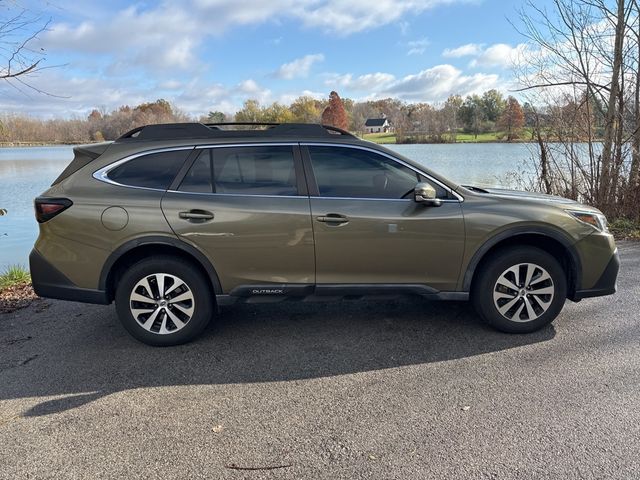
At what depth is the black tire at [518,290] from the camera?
4109mm

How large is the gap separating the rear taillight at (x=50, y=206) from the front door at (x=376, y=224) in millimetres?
2077

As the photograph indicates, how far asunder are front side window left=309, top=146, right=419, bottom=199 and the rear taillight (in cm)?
213

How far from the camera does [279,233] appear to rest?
12.9ft

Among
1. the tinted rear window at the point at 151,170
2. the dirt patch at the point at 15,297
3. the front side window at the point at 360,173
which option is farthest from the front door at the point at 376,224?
the dirt patch at the point at 15,297

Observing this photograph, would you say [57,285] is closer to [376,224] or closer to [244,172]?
[244,172]

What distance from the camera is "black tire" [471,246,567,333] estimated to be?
4.11 meters

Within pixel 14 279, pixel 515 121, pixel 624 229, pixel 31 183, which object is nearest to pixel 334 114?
pixel 31 183

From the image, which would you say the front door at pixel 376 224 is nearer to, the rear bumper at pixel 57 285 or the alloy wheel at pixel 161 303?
the alloy wheel at pixel 161 303

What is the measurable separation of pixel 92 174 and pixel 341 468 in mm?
3106

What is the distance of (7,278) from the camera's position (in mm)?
6527

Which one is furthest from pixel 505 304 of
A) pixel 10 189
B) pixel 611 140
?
pixel 10 189

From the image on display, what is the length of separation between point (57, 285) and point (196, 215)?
4.44ft

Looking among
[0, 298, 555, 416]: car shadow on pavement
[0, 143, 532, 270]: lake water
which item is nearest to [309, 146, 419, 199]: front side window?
[0, 298, 555, 416]: car shadow on pavement

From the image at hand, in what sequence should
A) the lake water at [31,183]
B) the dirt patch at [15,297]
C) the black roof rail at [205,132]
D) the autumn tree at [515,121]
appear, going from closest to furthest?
the black roof rail at [205,132] → the dirt patch at [15,297] → the lake water at [31,183] → the autumn tree at [515,121]
